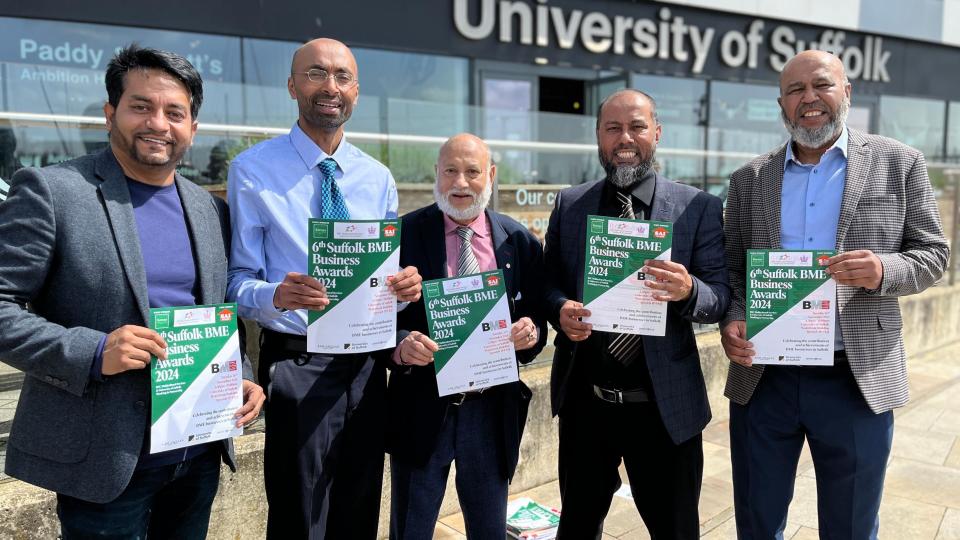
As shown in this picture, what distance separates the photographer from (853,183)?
2.65 m

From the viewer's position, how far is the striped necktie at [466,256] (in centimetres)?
270

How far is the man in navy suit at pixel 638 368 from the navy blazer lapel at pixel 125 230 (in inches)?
57.1

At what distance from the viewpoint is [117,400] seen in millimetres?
2021

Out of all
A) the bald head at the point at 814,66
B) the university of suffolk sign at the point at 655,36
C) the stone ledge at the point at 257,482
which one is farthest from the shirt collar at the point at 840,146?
the university of suffolk sign at the point at 655,36

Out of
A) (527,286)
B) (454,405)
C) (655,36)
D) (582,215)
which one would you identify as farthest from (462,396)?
(655,36)

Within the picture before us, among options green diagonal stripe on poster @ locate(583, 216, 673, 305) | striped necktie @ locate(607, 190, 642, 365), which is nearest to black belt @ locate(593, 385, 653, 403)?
striped necktie @ locate(607, 190, 642, 365)

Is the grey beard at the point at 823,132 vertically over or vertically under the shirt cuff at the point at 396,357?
over

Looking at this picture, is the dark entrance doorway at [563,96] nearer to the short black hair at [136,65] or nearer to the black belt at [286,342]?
the black belt at [286,342]

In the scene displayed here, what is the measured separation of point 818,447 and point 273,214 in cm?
229

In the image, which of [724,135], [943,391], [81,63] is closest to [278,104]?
[81,63]

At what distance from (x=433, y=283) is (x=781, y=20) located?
1395 cm

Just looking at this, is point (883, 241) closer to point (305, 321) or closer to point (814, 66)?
point (814, 66)

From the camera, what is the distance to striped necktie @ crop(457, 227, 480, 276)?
2.70 m

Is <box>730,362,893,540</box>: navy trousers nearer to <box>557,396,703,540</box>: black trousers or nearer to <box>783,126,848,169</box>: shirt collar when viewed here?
<box>557,396,703,540</box>: black trousers
